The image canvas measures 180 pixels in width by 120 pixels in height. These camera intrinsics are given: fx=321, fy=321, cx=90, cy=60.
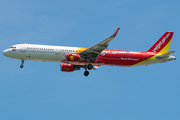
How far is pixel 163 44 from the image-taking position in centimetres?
6347

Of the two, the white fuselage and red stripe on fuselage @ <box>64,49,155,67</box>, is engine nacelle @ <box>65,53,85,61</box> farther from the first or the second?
the white fuselage

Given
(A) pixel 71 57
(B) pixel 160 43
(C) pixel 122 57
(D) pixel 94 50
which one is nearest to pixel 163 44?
(B) pixel 160 43

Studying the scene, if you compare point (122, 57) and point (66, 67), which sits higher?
point (122, 57)

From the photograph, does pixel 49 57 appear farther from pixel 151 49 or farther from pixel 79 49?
pixel 151 49

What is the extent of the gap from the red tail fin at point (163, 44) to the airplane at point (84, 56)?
71 centimetres

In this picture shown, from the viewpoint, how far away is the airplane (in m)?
57.6

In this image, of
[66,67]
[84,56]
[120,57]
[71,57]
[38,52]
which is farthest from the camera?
[66,67]

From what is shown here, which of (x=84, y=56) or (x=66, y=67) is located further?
(x=66, y=67)

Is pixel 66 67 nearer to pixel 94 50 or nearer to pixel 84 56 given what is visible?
pixel 84 56

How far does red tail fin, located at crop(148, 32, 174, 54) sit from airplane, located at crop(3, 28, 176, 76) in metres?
0.71

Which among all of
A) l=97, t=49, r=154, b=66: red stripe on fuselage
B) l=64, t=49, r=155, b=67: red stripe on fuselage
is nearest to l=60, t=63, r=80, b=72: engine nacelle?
l=64, t=49, r=155, b=67: red stripe on fuselage

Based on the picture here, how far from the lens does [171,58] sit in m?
60.1

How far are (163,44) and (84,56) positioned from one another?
1662 centimetres

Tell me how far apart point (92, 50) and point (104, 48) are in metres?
2.29
